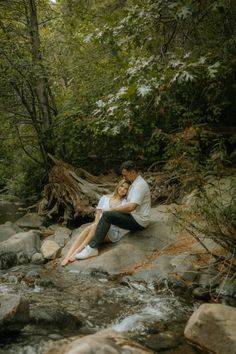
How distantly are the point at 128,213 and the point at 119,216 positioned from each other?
0.17 metres

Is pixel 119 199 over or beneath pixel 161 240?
over

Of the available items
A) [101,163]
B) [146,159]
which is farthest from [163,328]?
[101,163]

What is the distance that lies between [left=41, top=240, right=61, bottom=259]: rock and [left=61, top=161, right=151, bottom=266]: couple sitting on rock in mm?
537

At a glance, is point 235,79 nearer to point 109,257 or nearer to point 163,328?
point 109,257

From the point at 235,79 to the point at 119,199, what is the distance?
3.28m

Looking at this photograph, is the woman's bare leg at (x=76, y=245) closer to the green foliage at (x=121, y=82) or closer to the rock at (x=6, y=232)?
the green foliage at (x=121, y=82)

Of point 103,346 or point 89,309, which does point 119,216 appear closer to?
point 89,309

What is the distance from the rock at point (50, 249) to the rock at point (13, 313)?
3230 mm

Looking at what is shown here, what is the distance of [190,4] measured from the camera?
526cm

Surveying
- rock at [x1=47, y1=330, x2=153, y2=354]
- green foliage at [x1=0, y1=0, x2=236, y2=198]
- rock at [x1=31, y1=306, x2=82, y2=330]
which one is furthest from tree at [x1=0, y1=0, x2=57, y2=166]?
rock at [x1=47, y1=330, x2=153, y2=354]

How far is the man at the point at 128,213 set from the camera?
7.10 meters

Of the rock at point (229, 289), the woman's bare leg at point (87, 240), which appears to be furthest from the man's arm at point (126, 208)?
the rock at point (229, 289)

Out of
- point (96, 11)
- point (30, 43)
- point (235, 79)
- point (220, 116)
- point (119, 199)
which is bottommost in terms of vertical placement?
point (119, 199)

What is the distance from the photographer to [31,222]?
1100cm
